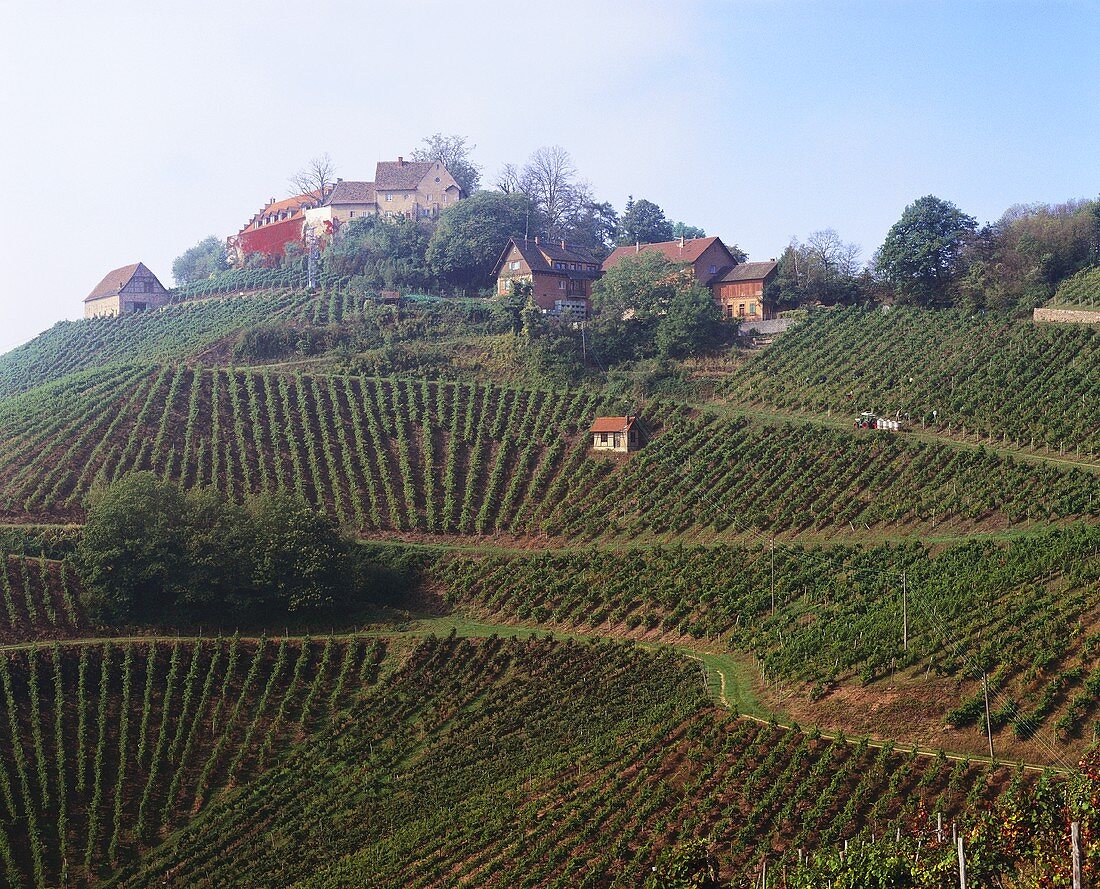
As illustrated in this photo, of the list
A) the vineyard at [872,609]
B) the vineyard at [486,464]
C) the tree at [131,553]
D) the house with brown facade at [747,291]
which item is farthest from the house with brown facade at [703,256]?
the tree at [131,553]

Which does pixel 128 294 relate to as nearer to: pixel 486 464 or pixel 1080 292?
pixel 486 464

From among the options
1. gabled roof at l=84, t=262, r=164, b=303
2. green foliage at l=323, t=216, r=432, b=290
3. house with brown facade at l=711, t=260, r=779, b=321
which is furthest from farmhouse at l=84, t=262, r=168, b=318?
house with brown facade at l=711, t=260, r=779, b=321

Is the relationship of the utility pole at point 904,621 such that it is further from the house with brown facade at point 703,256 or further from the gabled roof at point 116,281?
the gabled roof at point 116,281

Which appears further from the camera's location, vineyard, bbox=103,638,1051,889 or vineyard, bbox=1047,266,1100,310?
vineyard, bbox=1047,266,1100,310

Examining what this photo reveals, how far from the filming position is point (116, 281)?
86000mm

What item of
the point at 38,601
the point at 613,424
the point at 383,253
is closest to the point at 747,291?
the point at 613,424

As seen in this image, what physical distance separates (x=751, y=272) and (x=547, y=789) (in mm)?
45744

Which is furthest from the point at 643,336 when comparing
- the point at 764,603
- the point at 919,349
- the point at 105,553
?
the point at 105,553

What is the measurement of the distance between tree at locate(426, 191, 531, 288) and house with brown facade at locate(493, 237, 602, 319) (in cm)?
248

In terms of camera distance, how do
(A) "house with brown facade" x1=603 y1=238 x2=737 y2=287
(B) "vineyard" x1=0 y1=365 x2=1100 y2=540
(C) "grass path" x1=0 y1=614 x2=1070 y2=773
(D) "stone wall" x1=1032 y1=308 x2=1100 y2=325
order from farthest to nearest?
1. (A) "house with brown facade" x1=603 y1=238 x2=737 y2=287
2. (D) "stone wall" x1=1032 y1=308 x2=1100 y2=325
3. (B) "vineyard" x1=0 y1=365 x2=1100 y2=540
4. (C) "grass path" x1=0 y1=614 x2=1070 y2=773

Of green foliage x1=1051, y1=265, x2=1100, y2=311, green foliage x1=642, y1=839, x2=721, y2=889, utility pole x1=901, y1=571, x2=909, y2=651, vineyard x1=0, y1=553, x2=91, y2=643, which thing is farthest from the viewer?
green foliage x1=1051, y1=265, x2=1100, y2=311

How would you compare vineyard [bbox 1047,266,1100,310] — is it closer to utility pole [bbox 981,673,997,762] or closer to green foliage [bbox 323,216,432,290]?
utility pole [bbox 981,673,997,762]

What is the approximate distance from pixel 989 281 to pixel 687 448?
73.9 feet

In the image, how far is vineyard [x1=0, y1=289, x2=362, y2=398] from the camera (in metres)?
71.3
